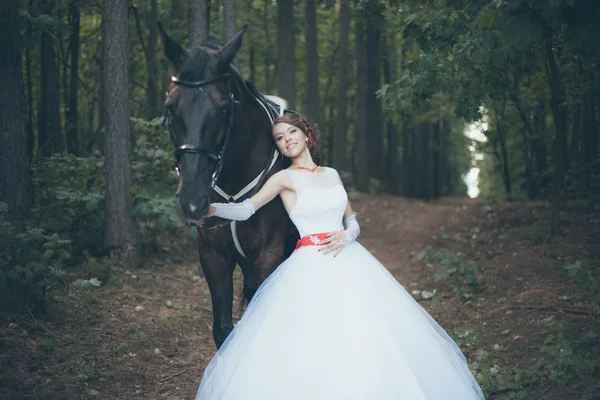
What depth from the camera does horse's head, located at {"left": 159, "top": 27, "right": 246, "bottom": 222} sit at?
366cm

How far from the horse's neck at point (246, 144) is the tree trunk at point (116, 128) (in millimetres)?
4422

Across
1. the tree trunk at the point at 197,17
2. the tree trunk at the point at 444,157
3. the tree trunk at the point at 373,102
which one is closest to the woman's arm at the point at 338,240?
the tree trunk at the point at 197,17

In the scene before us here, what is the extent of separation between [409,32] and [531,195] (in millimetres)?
12999

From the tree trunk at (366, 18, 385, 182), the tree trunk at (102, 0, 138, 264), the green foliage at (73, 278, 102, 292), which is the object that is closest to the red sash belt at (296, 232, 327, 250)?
the green foliage at (73, 278, 102, 292)

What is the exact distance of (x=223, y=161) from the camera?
4.00 metres

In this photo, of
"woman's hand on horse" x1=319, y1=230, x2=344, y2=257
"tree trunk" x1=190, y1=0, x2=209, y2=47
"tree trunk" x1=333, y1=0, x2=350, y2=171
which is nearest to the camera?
"woman's hand on horse" x1=319, y1=230, x2=344, y2=257

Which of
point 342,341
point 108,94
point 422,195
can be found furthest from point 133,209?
point 422,195

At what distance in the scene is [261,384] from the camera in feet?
12.2

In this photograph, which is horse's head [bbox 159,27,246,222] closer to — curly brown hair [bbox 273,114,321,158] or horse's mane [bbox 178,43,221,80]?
horse's mane [bbox 178,43,221,80]

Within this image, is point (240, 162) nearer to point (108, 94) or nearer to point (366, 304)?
point (366, 304)

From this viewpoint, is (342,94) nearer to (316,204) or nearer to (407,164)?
(407,164)

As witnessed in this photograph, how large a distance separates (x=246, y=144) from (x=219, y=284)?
1157 mm

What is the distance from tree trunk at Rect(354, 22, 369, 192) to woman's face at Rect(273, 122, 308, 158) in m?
16.4

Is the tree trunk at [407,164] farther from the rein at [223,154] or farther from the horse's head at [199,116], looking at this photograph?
the horse's head at [199,116]
